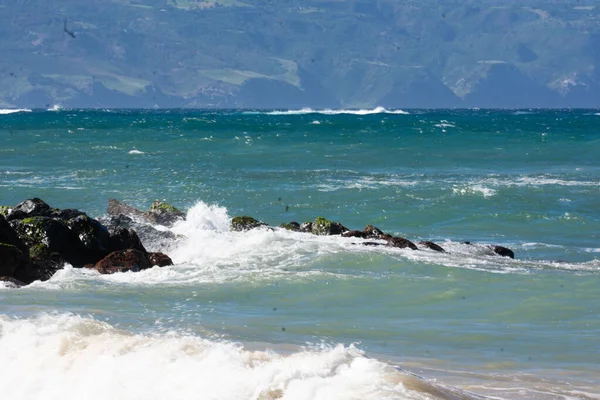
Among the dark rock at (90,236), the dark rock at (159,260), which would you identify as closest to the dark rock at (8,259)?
the dark rock at (90,236)

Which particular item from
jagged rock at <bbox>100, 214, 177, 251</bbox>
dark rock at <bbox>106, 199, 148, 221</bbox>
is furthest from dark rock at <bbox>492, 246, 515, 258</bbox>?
dark rock at <bbox>106, 199, 148, 221</bbox>

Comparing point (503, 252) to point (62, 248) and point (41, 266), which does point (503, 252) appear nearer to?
point (62, 248)

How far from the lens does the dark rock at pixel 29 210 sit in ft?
66.1

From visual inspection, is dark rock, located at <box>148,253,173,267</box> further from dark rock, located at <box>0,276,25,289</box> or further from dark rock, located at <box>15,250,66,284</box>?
dark rock, located at <box>0,276,25,289</box>

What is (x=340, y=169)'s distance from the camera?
4675cm

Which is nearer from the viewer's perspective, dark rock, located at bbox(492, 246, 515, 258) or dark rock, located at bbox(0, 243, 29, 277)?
dark rock, located at bbox(0, 243, 29, 277)

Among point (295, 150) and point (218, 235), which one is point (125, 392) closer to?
point (218, 235)

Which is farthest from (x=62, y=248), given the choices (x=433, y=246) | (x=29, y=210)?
(x=433, y=246)

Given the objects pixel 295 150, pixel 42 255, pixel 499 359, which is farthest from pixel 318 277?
pixel 295 150

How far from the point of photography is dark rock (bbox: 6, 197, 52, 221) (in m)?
20.2

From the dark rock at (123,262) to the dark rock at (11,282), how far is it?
5.55 ft

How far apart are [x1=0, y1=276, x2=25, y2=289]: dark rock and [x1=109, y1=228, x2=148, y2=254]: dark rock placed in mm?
3107

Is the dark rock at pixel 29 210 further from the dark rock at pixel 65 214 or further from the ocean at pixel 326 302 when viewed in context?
the ocean at pixel 326 302

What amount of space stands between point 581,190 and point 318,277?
70.7 feet
